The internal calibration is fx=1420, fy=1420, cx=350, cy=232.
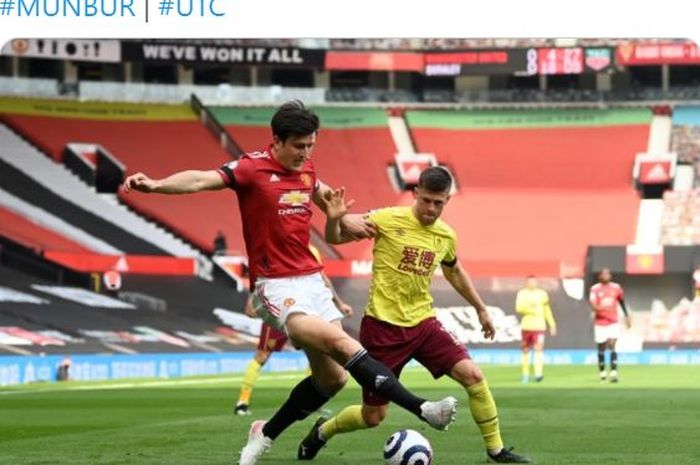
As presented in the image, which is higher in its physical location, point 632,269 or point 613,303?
point 613,303

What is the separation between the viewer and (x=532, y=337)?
28.7 metres

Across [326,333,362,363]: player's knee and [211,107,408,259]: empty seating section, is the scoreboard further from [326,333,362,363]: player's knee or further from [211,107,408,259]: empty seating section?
[326,333,362,363]: player's knee

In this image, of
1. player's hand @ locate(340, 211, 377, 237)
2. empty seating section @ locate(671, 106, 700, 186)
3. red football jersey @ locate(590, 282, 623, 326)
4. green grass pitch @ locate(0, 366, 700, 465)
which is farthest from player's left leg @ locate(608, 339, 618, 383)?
empty seating section @ locate(671, 106, 700, 186)

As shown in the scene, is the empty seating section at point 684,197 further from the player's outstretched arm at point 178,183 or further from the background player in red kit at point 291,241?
the player's outstretched arm at point 178,183

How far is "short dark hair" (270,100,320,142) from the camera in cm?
921

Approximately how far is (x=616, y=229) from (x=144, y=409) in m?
32.4

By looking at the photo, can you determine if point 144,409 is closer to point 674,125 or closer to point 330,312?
point 330,312

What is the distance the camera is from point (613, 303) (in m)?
28.2

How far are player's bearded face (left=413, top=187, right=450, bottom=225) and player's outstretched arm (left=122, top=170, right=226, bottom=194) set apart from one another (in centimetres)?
181

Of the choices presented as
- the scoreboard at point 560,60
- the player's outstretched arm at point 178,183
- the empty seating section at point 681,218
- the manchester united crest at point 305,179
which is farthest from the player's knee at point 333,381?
the scoreboard at point 560,60

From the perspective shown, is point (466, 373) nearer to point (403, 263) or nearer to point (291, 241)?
point (403, 263)

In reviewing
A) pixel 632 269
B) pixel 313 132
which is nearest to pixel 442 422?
pixel 313 132

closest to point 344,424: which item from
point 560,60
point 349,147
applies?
point 349,147

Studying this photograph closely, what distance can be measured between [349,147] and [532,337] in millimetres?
24730
